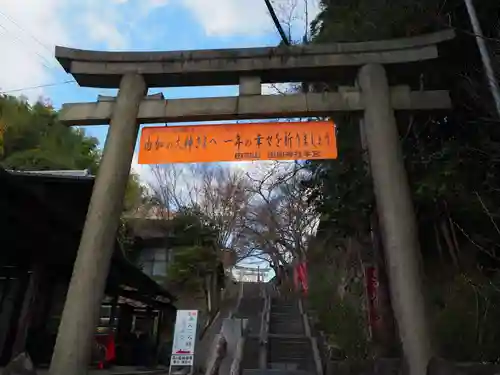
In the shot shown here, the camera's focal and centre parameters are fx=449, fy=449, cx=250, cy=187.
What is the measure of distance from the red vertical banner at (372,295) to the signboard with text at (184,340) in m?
4.37

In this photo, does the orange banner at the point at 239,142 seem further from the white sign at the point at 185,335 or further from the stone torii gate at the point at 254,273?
the stone torii gate at the point at 254,273

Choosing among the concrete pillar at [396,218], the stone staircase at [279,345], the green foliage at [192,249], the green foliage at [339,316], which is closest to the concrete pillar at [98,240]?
the concrete pillar at [396,218]

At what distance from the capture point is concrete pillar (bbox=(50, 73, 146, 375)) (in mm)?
5430

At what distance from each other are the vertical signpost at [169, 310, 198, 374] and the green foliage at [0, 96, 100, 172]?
484 inches

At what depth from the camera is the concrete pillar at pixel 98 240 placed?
17.8 feet

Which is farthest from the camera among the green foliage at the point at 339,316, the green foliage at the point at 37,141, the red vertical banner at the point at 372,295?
the green foliage at the point at 37,141

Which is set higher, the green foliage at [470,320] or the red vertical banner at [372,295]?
the red vertical banner at [372,295]

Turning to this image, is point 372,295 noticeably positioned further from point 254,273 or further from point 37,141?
point 254,273

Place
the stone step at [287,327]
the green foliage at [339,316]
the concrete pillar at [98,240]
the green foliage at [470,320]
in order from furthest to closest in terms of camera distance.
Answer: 1. the stone step at [287,327]
2. the green foliage at [339,316]
3. the green foliage at [470,320]
4. the concrete pillar at [98,240]

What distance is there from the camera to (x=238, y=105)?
A: 6.82 metres

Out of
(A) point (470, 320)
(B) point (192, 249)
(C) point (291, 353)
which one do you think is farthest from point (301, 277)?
(A) point (470, 320)

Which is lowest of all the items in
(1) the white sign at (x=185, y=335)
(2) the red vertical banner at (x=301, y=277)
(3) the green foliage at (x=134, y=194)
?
(1) the white sign at (x=185, y=335)

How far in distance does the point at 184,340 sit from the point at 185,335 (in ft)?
0.41

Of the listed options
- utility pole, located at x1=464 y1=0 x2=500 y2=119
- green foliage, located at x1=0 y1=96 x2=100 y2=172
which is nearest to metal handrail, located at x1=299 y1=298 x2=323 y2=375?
utility pole, located at x1=464 y1=0 x2=500 y2=119
